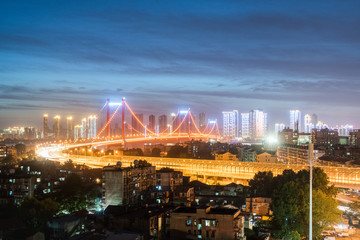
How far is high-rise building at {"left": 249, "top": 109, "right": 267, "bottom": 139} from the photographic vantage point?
67181mm

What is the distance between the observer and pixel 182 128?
172 feet

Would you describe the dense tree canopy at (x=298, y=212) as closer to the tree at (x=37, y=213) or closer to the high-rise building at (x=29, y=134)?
the tree at (x=37, y=213)

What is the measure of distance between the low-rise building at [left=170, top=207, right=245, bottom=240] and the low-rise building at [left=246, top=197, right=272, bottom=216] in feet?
10.3

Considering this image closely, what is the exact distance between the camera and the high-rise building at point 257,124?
67.2 m

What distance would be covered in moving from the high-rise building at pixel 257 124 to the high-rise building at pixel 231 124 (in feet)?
8.89

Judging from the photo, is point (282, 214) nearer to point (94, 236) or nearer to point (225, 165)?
point (94, 236)

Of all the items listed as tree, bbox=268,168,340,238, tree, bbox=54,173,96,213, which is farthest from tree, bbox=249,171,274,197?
tree, bbox=54,173,96,213

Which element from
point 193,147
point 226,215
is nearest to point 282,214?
point 226,215

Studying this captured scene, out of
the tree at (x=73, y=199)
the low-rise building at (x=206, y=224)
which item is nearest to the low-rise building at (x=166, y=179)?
the tree at (x=73, y=199)

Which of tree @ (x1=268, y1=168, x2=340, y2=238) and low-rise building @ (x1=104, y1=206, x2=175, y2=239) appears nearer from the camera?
low-rise building @ (x1=104, y1=206, x2=175, y2=239)

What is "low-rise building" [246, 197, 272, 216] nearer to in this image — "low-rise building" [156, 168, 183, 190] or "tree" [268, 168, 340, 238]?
"tree" [268, 168, 340, 238]

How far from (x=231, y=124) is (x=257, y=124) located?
17.1 feet

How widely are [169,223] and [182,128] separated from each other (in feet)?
145

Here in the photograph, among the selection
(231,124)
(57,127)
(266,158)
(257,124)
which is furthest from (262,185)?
(231,124)
